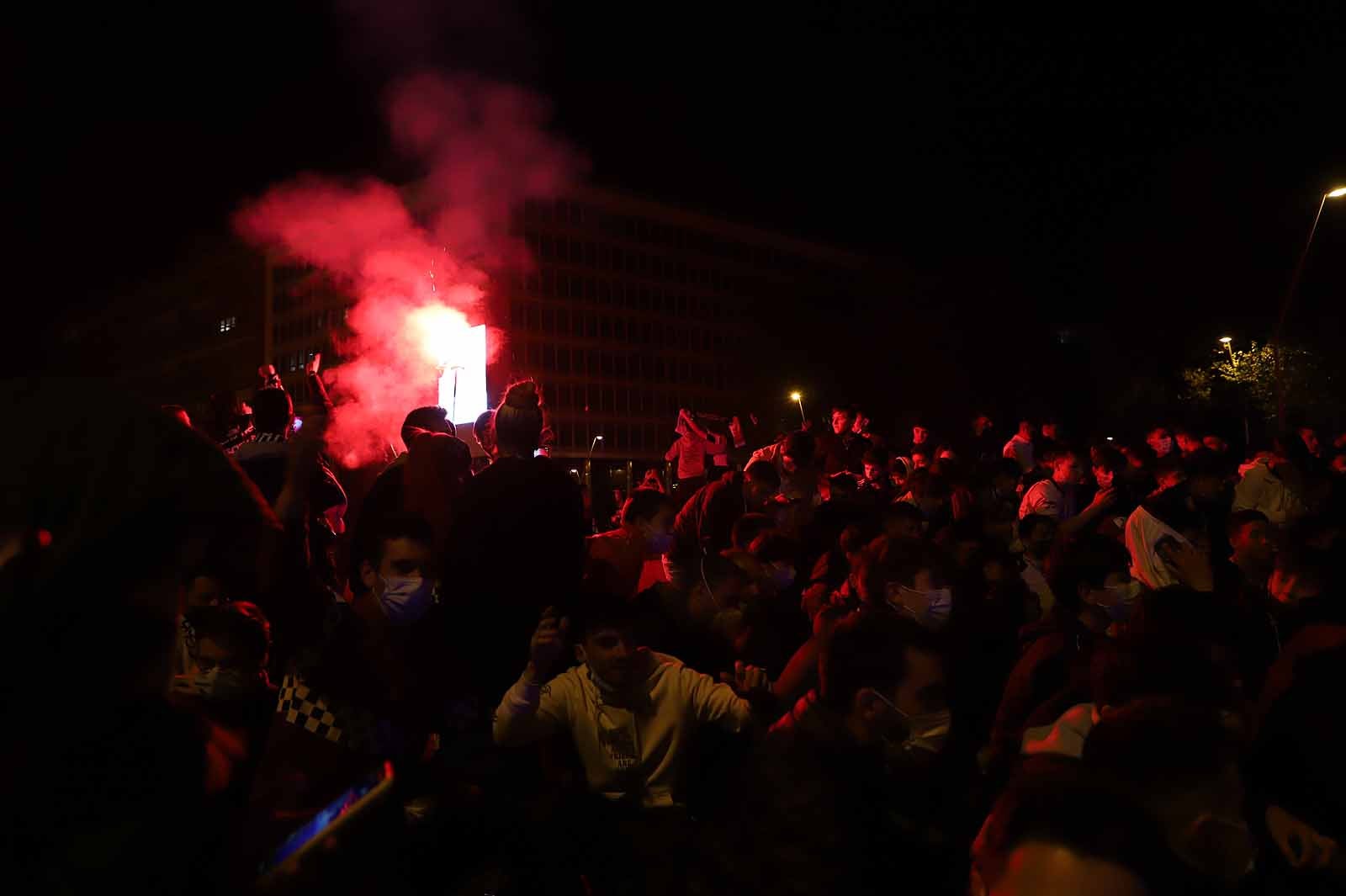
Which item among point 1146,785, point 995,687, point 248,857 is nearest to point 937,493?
point 995,687

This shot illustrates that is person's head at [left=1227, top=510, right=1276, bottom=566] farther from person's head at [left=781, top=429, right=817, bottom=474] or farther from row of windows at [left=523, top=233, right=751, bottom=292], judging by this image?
row of windows at [left=523, top=233, right=751, bottom=292]

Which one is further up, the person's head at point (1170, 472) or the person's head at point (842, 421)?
the person's head at point (842, 421)

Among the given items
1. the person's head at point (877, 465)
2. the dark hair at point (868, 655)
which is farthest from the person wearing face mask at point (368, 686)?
the person's head at point (877, 465)

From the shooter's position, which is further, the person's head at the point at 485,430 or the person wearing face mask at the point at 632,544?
the person's head at the point at 485,430

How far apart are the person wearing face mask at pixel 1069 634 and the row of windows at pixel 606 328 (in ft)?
260

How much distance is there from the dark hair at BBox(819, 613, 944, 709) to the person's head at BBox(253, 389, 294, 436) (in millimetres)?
3530

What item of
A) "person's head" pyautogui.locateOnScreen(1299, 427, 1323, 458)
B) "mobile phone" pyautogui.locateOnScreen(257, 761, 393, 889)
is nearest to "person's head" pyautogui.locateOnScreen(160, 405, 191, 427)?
"mobile phone" pyautogui.locateOnScreen(257, 761, 393, 889)

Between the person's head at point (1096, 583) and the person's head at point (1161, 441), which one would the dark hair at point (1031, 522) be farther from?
the person's head at point (1161, 441)

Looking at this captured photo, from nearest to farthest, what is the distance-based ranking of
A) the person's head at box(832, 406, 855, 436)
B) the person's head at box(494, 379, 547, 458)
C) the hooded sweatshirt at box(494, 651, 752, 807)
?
the hooded sweatshirt at box(494, 651, 752, 807)
the person's head at box(494, 379, 547, 458)
the person's head at box(832, 406, 855, 436)

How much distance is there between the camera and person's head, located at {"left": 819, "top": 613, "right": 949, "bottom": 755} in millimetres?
3434

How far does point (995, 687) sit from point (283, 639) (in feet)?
11.5

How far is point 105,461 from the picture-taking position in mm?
1269

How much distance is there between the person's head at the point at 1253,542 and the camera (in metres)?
6.31

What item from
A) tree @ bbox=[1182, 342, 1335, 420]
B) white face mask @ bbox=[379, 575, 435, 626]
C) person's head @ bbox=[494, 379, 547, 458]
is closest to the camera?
white face mask @ bbox=[379, 575, 435, 626]
